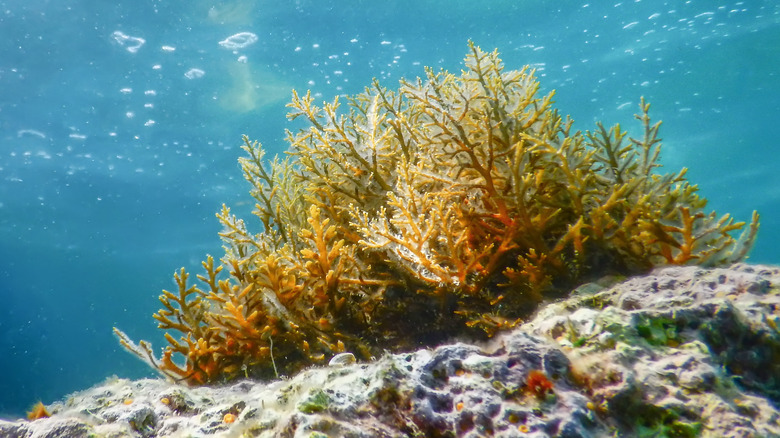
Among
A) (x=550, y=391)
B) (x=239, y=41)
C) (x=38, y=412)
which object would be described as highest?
(x=239, y=41)

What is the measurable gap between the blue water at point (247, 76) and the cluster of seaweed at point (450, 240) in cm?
909

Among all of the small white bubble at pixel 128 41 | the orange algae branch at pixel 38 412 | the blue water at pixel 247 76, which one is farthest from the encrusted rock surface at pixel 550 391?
the small white bubble at pixel 128 41

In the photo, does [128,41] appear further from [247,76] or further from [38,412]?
[38,412]

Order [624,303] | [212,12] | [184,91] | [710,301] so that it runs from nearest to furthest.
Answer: [710,301]
[624,303]
[212,12]
[184,91]

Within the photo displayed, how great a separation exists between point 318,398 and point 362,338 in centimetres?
168

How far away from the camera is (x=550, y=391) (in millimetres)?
1634

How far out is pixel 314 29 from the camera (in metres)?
14.2

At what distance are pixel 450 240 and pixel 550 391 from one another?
1290mm

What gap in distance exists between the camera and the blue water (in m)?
13.7

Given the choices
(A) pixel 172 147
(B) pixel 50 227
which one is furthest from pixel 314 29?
(B) pixel 50 227

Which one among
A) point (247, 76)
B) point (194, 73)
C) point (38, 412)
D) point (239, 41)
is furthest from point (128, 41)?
point (38, 412)

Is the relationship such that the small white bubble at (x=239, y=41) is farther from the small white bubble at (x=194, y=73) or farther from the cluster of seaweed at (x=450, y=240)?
the cluster of seaweed at (x=450, y=240)

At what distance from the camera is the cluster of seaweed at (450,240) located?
2.99 metres

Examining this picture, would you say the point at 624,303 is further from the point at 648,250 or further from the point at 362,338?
the point at 362,338
